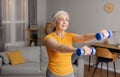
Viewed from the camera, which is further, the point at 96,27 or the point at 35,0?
the point at 35,0

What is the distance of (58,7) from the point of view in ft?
22.9

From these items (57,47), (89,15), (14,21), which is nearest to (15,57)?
(14,21)

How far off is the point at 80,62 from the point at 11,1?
326 cm

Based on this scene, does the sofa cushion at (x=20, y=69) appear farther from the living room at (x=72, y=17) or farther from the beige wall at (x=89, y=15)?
the beige wall at (x=89, y=15)

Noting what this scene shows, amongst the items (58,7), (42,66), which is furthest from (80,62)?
(58,7)

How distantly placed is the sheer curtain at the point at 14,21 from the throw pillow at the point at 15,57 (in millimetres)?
1873

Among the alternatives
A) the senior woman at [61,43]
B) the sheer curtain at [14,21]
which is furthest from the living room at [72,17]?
the senior woman at [61,43]

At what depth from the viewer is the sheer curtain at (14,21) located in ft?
20.5

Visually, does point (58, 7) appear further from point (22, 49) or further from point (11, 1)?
point (22, 49)

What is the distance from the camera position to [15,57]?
448cm

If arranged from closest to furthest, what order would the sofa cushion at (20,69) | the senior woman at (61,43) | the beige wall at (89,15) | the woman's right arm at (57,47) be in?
→ the woman's right arm at (57,47) → the senior woman at (61,43) → the sofa cushion at (20,69) → the beige wall at (89,15)

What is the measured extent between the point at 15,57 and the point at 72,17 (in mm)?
2619

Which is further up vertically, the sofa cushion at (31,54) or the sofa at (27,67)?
the sofa cushion at (31,54)

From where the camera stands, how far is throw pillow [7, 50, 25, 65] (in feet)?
14.4
